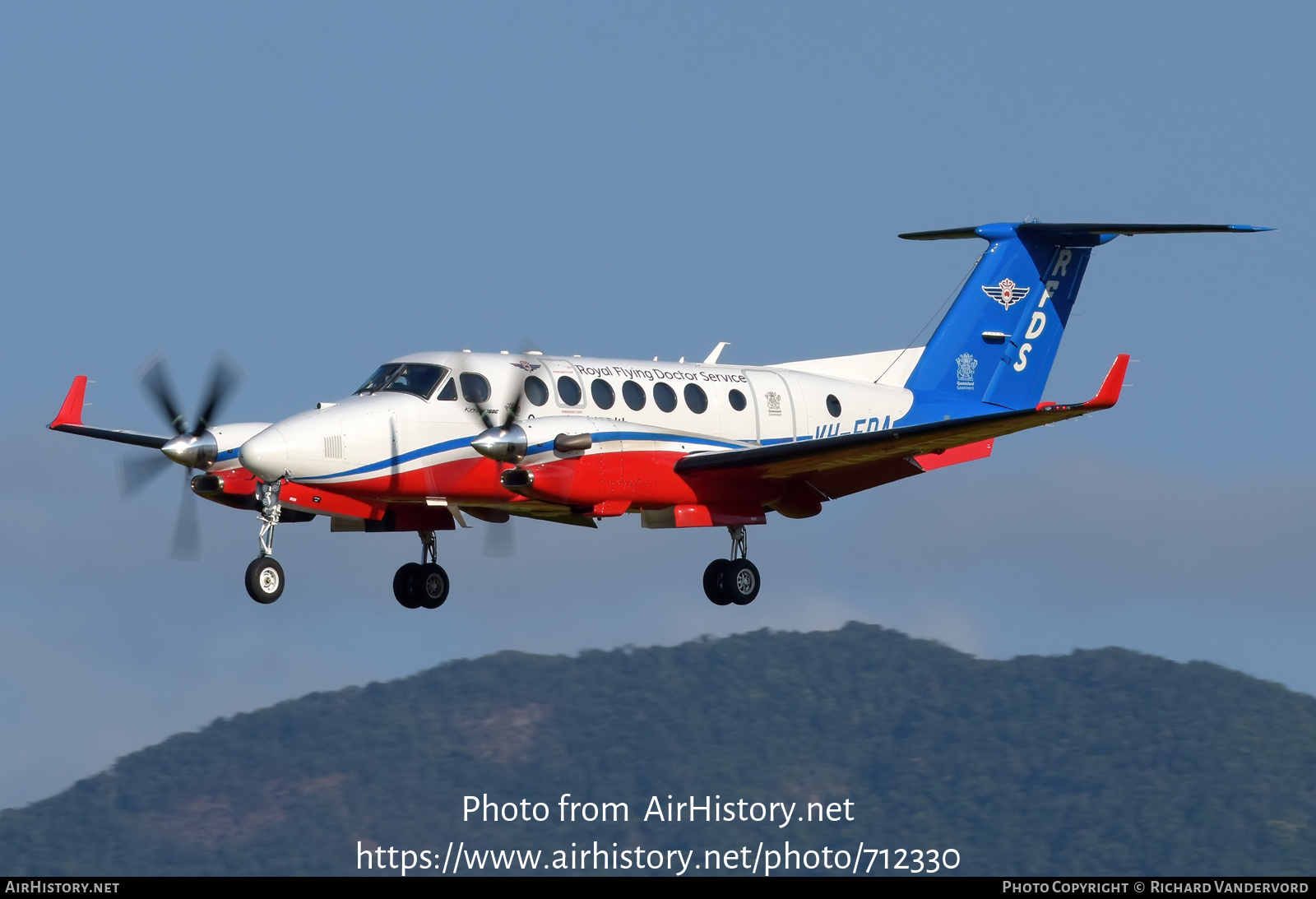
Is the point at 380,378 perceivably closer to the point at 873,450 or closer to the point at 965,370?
the point at 873,450

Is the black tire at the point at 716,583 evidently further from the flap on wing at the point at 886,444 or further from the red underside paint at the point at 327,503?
the red underside paint at the point at 327,503

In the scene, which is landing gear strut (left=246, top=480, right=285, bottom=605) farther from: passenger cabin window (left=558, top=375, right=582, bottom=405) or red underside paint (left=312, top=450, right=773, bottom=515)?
passenger cabin window (left=558, top=375, right=582, bottom=405)

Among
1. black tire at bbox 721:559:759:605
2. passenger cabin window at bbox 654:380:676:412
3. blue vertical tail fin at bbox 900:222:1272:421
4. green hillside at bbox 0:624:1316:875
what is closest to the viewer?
passenger cabin window at bbox 654:380:676:412

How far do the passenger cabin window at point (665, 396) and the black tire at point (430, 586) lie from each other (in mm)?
3873

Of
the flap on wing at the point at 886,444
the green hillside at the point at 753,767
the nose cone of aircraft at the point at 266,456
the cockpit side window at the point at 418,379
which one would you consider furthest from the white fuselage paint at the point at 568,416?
the green hillside at the point at 753,767

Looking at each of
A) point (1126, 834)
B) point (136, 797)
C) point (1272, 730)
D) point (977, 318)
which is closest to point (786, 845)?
point (1126, 834)

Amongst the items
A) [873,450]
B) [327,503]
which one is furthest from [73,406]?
[873,450]

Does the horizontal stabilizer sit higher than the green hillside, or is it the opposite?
the horizontal stabilizer

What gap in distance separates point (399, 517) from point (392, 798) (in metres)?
126

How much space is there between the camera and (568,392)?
23.1 metres

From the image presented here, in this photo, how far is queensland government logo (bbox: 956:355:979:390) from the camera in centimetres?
2750

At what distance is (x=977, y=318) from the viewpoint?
27578mm

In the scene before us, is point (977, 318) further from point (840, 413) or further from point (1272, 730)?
point (1272, 730)

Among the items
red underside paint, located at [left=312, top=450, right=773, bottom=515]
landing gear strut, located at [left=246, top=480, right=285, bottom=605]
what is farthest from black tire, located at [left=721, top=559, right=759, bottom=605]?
landing gear strut, located at [left=246, top=480, right=285, bottom=605]
